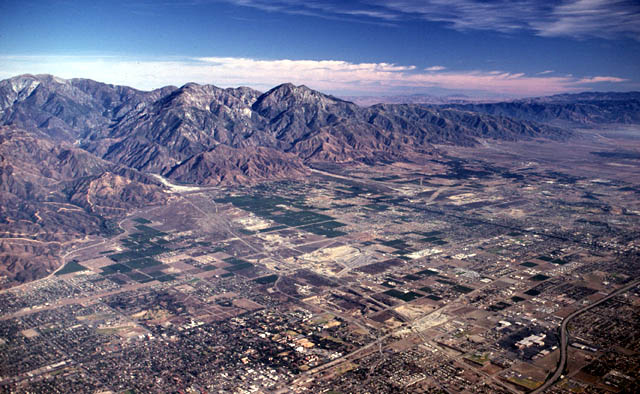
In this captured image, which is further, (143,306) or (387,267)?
(387,267)

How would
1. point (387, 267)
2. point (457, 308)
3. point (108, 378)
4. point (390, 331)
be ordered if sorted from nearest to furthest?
point (108, 378)
point (390, 331)
point (457, 308)
point (387, 267)

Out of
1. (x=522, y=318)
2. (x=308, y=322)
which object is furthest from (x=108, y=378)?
(x=522, y=318)

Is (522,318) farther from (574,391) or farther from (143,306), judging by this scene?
(143,306)

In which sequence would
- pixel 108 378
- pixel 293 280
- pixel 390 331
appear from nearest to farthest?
pixel 108 378, pixel 390 331, pixel 293 280

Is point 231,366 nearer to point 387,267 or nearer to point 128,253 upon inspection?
point 387,267

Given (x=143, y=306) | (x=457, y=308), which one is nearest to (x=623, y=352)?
(x=457, y=308)

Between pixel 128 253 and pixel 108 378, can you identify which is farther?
pixel 128 253

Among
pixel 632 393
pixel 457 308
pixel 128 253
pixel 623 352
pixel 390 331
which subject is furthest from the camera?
pixel 128 253

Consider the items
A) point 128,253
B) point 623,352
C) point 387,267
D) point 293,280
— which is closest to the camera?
point 623,352
